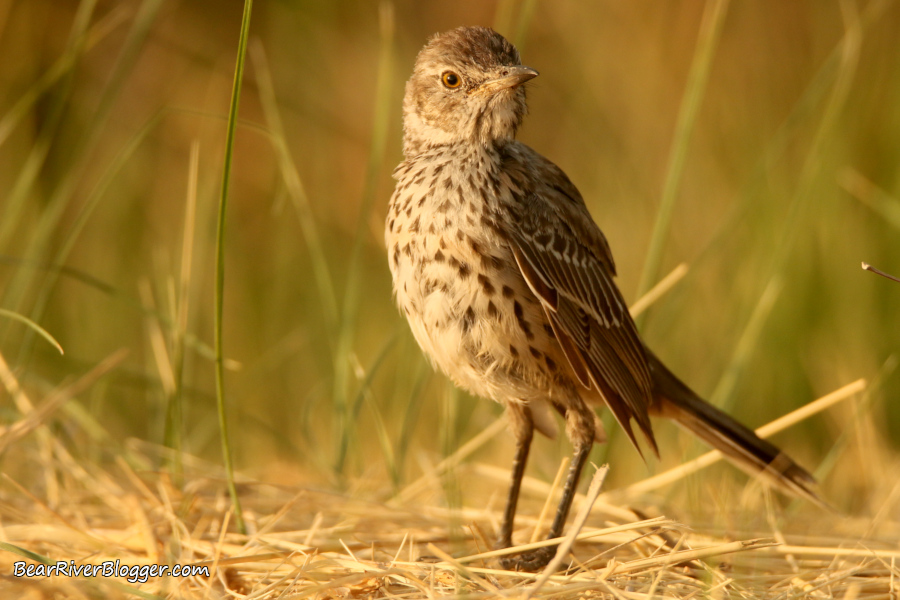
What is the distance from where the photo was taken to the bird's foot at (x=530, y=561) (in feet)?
12.8

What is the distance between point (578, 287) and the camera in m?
4.28

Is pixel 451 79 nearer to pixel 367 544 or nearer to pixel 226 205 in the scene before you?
pixel 226 205

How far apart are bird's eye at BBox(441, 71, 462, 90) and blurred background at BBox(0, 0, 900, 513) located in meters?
0.77

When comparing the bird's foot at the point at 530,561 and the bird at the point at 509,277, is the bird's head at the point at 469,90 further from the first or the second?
the bird's foot at the point at 530,561

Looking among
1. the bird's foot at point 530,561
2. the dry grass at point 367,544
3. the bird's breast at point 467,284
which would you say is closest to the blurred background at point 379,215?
the dry grass at point 367,544

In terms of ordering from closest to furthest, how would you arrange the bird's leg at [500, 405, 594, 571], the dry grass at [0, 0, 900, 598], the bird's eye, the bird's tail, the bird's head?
1. the dry grass at [0, 0, 900, 598]
2. the bird's leg at [500, 405, 594, 571]
3. the bird's head
4. the bird's eye
5. the bird's tail

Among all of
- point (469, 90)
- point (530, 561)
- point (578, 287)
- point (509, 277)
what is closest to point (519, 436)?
point (530, 561)

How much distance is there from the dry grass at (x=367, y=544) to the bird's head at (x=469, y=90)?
1.68 m

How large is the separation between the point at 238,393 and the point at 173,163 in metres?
4.36

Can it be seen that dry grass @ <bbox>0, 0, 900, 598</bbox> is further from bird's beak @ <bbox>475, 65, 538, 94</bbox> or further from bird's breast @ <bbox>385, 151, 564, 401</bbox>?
bird's beak @ <bbox>475, 65, 538, 94</bbox>

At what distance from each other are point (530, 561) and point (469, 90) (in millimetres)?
2183

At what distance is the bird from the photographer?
3.89 m

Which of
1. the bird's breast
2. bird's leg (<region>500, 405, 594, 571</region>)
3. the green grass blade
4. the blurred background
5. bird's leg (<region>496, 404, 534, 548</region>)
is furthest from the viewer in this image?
the blurred background

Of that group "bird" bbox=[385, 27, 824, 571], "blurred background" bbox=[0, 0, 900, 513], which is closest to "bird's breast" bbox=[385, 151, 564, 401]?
"bird" bbox=[385, 27, 824, 571]
